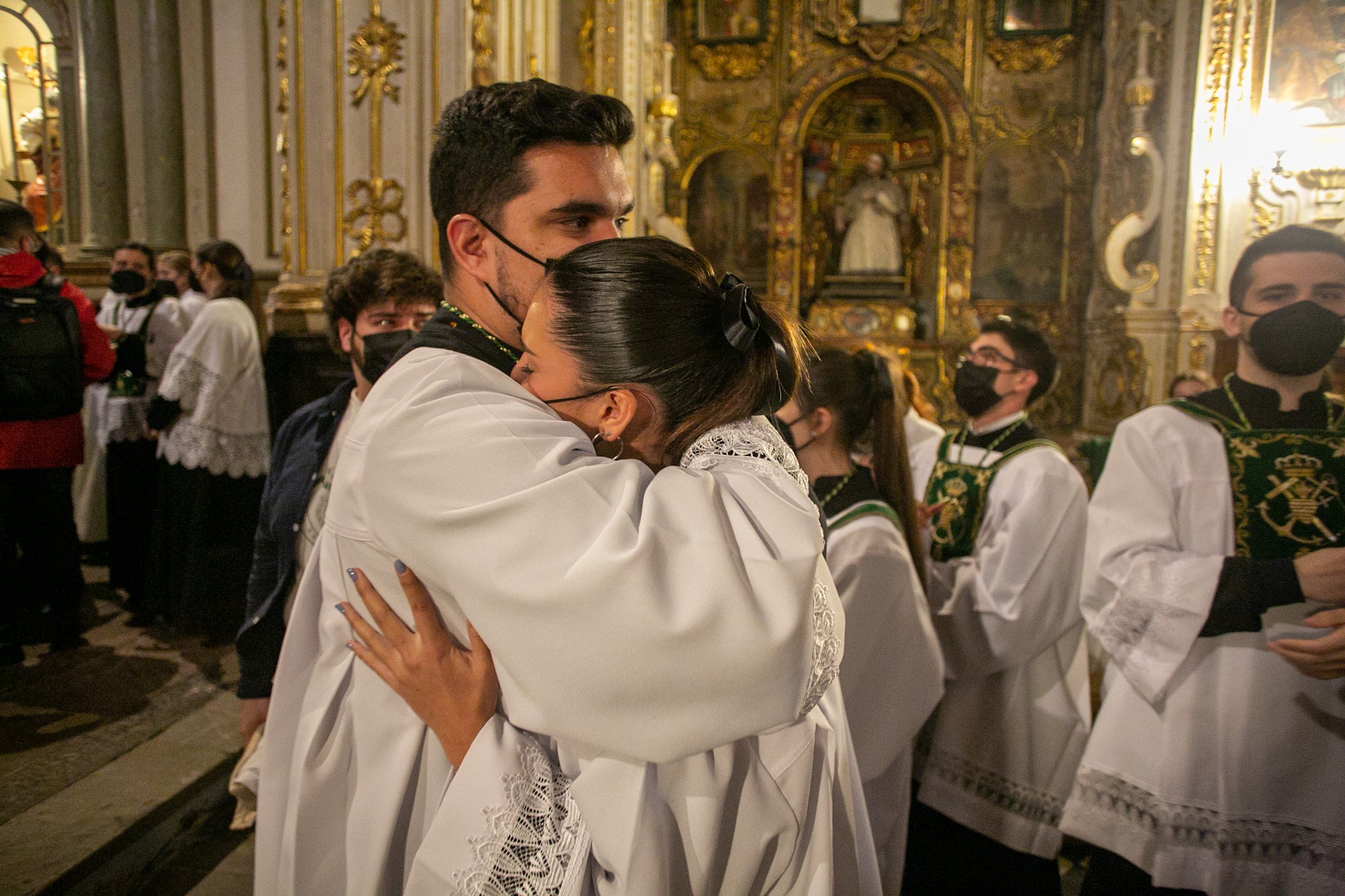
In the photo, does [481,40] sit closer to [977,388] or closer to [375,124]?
[375,124]

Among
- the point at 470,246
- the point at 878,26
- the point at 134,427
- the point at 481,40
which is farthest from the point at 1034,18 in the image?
the point at 470,246

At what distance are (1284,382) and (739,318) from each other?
182 cm

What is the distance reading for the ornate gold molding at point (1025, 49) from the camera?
11.4 m

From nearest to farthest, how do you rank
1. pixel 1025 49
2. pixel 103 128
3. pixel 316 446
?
1. pixel 316 446
2. pixel 103 128
3. pixel 1025 49

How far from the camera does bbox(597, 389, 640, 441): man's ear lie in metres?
1.12

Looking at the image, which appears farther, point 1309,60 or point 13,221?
point 1309,60

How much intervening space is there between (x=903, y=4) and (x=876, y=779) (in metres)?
11.9

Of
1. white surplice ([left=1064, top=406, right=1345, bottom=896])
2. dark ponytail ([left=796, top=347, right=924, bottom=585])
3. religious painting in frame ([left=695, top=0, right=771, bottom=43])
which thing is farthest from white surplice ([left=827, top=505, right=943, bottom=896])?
religious painting in frame ([left=695, top=0, right=771, bottom=43])

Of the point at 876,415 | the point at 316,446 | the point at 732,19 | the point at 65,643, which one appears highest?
the point at 732,19

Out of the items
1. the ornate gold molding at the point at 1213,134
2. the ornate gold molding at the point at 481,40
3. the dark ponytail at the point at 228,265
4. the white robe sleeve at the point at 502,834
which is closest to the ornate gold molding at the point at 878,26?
the ornate gold molding at the point at 1213,134

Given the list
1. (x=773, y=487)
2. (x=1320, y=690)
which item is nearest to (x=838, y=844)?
(x=773, y=487)

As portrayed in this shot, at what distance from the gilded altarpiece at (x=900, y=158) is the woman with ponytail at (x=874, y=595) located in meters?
9.37

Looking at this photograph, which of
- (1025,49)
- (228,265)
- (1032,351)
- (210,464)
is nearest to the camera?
(1032,351)

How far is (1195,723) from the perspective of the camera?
2.05 m
